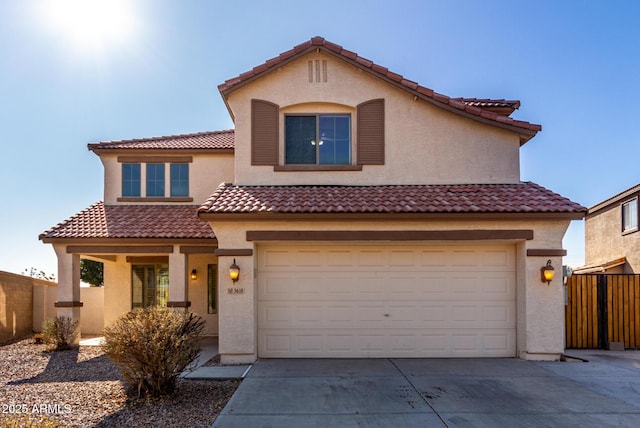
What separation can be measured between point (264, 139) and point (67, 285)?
23.8 ft

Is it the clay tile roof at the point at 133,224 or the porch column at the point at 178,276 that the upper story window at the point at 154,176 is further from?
the porch column at the point at 178,276

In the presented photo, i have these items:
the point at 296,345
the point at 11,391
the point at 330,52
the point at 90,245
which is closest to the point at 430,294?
the point at 296,345

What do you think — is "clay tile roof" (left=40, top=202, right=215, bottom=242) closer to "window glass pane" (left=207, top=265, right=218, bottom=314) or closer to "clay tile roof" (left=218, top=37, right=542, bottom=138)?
"window glass pane" (left=207, top=265, right=218, bottom=314)

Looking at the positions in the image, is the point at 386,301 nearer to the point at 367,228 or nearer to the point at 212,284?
the point at 367,228

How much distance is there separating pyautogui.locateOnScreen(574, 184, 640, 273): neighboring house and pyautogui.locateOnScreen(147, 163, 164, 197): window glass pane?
1805 centimetres

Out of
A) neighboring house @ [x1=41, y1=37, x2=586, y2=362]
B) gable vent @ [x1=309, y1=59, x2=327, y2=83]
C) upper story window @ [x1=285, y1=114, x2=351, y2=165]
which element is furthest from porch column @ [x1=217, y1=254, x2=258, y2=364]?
gable vent @ [x1=309, y1=59, x2=327, y2=83]

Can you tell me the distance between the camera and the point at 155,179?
13.7m

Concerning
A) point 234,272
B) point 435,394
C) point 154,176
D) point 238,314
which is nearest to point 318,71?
point 234,272

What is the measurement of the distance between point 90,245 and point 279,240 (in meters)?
6.25

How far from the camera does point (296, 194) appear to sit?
32.1 ft

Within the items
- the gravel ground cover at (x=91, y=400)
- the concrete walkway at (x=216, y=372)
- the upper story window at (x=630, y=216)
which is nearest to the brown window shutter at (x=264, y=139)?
the concrete walkway at (x=216, y=372)

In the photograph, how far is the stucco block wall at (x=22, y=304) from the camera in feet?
46.1

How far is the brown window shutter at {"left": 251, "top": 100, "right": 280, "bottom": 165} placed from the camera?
1036 centimetres

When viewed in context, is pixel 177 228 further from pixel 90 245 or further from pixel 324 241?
pixel 324 241
